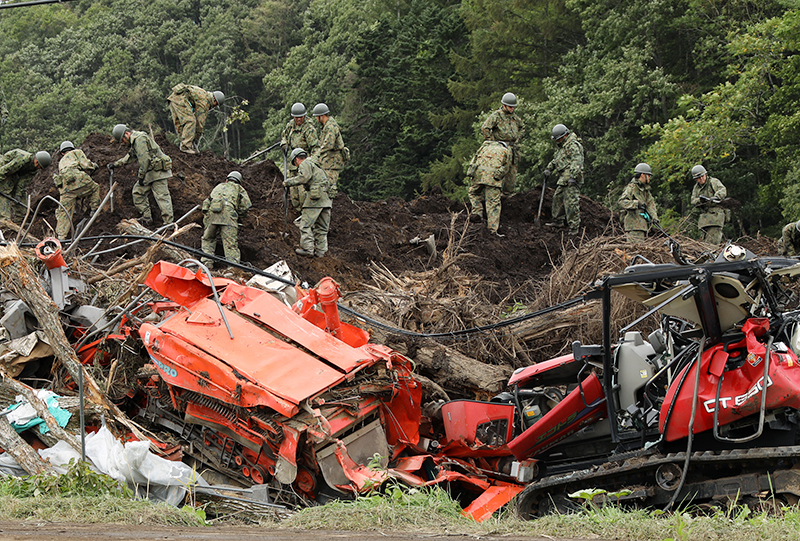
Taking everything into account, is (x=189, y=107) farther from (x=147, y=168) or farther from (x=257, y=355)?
(x=257, y=355)

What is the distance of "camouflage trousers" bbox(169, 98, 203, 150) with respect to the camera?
16156mm

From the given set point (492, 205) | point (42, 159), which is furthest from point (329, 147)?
point (42, 159)

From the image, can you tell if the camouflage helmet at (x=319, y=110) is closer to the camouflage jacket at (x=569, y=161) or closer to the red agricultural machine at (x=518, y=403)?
the camouflage jacket at (x=569, y=161)

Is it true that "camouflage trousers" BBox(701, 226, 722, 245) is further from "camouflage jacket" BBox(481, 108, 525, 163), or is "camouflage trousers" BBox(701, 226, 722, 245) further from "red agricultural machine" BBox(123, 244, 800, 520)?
"red agricultural machine" BBox(123, 244, 800, 520)

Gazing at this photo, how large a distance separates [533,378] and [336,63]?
34010 millimetres

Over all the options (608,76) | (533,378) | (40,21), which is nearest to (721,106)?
(608,76)

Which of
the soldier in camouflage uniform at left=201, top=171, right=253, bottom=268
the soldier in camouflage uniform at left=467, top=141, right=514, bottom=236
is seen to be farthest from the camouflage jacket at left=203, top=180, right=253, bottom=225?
the soldier in camouflage uniform at left=467, top=141, right=514, bottom=236

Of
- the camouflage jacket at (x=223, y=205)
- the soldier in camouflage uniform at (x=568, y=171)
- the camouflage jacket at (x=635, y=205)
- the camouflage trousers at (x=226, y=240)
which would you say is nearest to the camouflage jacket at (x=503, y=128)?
the soldier in camouflage uniform at (x=568, y=171)

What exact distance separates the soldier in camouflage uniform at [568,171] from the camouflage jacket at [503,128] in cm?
84

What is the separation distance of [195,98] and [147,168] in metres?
3.52

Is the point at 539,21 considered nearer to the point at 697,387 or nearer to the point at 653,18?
the point at 653,18

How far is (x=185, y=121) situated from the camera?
1644 cm

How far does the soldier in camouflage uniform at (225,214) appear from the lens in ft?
38.1

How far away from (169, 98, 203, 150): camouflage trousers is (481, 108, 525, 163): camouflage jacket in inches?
251
